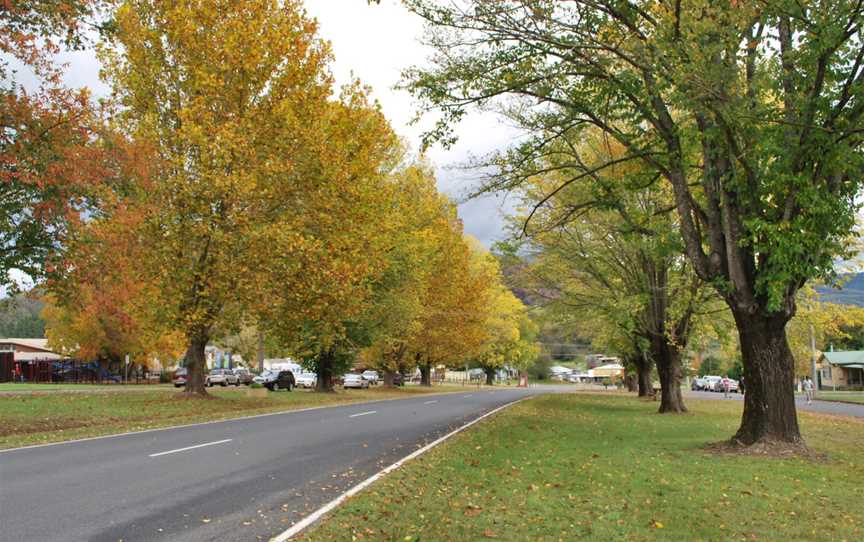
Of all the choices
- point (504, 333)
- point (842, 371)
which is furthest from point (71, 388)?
point (842, 371)

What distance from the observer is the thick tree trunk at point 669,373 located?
2684cm

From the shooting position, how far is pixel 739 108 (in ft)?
37.9

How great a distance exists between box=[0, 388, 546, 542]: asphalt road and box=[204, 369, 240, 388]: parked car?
38.7 meters

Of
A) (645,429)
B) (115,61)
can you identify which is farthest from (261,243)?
(645,429)

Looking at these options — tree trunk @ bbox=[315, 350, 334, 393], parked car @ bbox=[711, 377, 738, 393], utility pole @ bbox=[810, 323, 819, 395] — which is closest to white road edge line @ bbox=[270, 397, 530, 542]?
utility pole @ bbox=[810, 323, 819, 395]

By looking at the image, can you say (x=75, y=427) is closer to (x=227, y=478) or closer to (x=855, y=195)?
(x=227, y=478)

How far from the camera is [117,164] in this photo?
18219 millimetres

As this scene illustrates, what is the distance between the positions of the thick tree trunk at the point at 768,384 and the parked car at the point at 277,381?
3455cm

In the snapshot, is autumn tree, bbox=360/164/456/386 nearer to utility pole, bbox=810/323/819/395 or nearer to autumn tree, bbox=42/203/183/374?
autumn tree, bbox=42/203/183/374

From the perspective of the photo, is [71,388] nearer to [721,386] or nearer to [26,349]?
[26,349]

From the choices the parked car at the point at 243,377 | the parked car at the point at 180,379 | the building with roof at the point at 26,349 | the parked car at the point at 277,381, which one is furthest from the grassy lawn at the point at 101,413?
the building with roof at the point at 26,349

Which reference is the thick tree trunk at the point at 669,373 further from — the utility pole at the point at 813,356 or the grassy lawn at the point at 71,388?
the grassy lawn at the point at 71,388

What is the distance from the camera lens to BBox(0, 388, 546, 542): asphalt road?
6.94 m

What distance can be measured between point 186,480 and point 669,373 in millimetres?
21881
